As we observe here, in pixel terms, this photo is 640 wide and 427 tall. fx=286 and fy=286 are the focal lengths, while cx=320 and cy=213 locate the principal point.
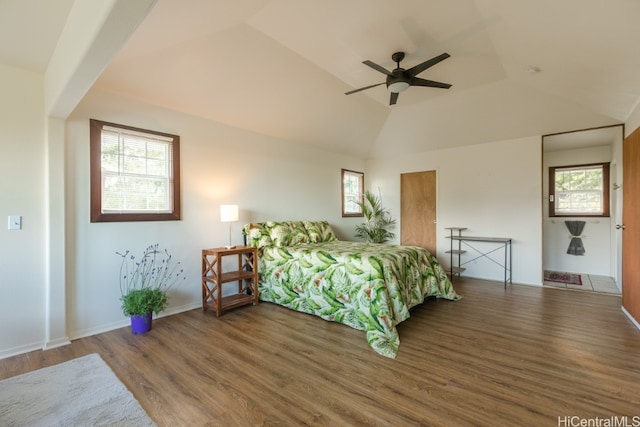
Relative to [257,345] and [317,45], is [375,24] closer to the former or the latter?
[317,45]

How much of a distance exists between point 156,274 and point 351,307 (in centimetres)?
229

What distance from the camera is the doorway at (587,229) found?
4656 mm

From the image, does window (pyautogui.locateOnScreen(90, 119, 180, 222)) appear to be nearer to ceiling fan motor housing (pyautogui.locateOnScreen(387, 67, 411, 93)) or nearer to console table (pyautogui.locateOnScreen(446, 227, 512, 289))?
ceiling fan motor housing (pyautogui.locateOnScreen(387, 67, 411, 93))

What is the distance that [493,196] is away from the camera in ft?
16.6

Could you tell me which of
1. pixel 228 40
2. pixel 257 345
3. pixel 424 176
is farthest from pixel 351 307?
pixel 424 176

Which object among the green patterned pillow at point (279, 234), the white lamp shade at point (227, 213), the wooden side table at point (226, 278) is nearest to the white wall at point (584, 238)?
the green patterned pillow at point (279, 234)

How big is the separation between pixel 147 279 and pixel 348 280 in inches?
90.1

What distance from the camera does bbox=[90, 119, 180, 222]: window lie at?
2916 millimetres

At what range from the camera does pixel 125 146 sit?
312 cm

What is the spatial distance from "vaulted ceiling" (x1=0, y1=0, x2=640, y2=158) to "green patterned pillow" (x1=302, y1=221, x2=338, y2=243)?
1579 millimetres

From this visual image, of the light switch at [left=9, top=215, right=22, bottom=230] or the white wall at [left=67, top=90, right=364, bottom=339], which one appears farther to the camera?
the white wall at [left=67, top=90, right=364, bottom=339]

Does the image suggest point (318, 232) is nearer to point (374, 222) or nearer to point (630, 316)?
point (374, 222)

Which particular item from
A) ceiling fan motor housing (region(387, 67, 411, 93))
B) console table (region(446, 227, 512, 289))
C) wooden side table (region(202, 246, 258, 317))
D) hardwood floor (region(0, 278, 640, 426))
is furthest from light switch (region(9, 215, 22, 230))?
console table (region(446, 227, 512, 289))

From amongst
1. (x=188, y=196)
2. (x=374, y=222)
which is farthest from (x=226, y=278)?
(x=374, y=222)
